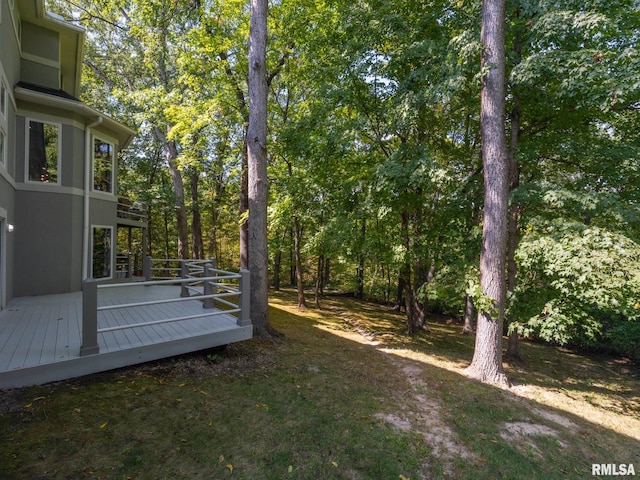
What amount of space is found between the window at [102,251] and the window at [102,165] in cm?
134

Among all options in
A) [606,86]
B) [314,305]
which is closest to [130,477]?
[606,86]

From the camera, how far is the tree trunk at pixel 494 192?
630 cm

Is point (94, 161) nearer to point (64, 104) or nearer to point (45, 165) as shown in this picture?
point (45, 165)

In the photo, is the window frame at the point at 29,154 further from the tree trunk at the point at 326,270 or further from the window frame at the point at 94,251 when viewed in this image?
the tree trunk at the point at 326,270

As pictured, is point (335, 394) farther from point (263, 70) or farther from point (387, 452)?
point (263, 70)

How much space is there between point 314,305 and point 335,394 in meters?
10.1

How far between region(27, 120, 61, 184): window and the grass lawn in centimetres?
654

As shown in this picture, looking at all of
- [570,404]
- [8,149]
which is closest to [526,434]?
[570,404]

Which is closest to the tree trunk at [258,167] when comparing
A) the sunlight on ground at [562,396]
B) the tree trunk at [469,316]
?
the sunlight on ground at [562,396]

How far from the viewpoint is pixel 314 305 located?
1486cm

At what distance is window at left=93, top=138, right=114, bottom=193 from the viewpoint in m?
9.27

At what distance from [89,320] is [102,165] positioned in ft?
25.6

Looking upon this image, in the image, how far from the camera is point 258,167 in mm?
7074

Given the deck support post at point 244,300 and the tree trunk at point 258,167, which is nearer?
the deck support post at point 244,300
